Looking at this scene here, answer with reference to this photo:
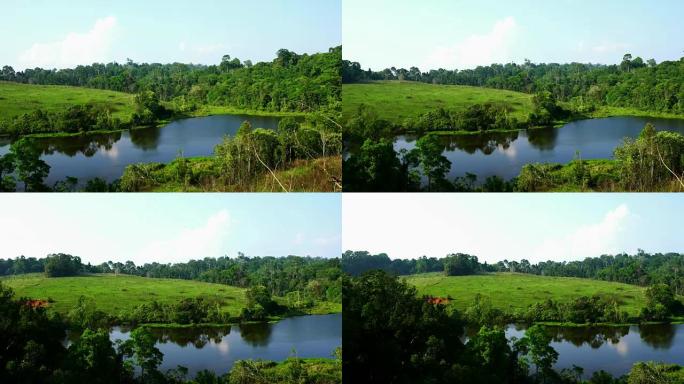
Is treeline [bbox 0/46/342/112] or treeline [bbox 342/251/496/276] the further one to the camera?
treeline [bbox 0/46/342/112]

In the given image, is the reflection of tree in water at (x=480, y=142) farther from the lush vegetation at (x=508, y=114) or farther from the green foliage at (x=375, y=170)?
the green foliage at (x=375, y=170)

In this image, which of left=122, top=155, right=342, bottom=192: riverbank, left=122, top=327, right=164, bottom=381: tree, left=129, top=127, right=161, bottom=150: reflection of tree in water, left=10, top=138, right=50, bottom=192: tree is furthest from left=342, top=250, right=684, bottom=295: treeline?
left=10, top=138, right=50, bottom=192: tree

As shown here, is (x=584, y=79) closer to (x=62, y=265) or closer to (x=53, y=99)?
(x=53, y=99)

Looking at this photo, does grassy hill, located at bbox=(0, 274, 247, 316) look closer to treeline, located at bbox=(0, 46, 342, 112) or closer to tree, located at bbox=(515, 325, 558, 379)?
treeline, located at bbox=(0, 46, 342, 112)

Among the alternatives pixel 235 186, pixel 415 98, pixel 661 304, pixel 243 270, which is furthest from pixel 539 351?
pixel 235 186

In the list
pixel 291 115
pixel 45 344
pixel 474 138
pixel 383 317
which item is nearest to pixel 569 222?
pixel 474 138

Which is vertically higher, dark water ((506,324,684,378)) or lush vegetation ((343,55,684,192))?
lush vegetation ((343,55,684,192))

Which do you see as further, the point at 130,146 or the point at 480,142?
the point at 480,142

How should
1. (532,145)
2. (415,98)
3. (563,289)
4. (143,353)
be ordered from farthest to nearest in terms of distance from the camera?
(563,289)
(415,98)
(532,145)
(143,353)
